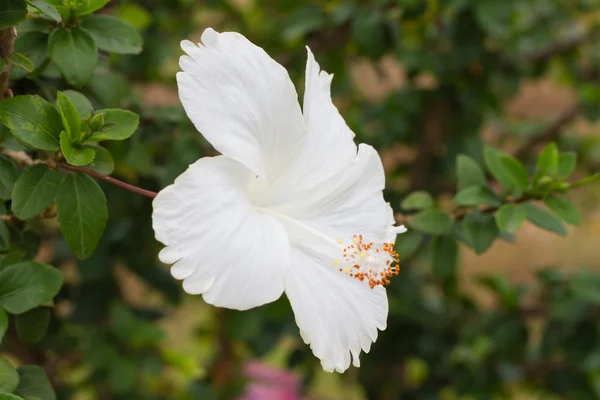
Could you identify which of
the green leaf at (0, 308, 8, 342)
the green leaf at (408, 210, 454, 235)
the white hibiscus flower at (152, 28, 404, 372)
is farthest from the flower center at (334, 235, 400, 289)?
the green leaf at (0, 308, 8, 342)

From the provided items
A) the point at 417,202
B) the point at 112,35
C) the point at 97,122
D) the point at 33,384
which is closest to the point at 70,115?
the point at 97,122

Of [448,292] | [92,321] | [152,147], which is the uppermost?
[152,147]

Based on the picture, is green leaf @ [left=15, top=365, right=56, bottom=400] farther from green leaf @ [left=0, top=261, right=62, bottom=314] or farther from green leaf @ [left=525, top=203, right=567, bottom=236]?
green leaf @ [left=525, top=203, right=567, bottom=236]

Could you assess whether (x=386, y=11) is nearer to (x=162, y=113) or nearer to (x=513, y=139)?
(x=162, y=113)

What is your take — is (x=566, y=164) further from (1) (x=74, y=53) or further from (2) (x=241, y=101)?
(1) (x=74, y=53)

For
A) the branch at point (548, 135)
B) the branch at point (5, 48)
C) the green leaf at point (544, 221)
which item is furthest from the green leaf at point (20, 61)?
the branch at point (548, 135)

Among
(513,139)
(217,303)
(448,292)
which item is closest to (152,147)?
(217,303)

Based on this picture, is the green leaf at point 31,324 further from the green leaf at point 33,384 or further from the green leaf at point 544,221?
the green leaf at point 544,221
